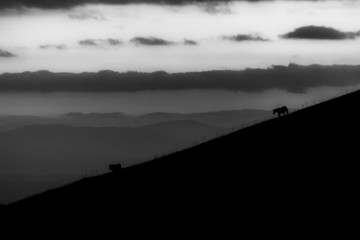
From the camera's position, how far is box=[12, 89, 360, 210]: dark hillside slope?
5038 cm

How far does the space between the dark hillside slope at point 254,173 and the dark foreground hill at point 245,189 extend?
67 mm

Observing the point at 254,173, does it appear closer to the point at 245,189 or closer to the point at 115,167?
the point at 245,189

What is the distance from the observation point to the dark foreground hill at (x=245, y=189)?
1521 inches

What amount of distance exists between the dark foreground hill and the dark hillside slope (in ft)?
0.22

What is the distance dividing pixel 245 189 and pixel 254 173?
2979 millimetres

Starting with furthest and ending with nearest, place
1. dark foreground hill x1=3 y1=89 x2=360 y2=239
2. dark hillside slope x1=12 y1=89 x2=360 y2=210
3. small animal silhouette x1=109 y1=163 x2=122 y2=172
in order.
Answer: small animal silhouette x1=109 y1=163 x2=122 y2=172
dark hillside slope x1=12 y1=89 x2=360 y2=210
dark foreground hill x1=3 y1=89 x2=360 y2=239

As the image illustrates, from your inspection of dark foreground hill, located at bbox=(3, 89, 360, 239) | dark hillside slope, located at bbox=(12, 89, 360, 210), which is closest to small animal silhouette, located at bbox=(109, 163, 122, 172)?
dark hillside slope, located at bbox=(12, 89, 360, 210)

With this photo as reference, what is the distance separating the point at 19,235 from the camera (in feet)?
124

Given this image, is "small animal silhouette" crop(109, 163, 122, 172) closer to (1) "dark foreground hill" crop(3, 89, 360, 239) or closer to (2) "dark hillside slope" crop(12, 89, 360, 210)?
(2) "dark hillside slope" crop(12, 89, 360, 210)

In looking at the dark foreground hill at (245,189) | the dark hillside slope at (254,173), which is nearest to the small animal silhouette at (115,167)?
the dark hillside slope at (254,173)

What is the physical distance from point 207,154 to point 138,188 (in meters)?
7.38

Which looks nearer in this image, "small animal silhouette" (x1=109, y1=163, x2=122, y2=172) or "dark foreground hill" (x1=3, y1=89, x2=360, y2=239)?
"dark foreground hill" (x1=3, y1=89, x2=360, y2=239)

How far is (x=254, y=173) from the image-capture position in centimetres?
5519

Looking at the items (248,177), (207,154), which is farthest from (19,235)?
(207,154)
